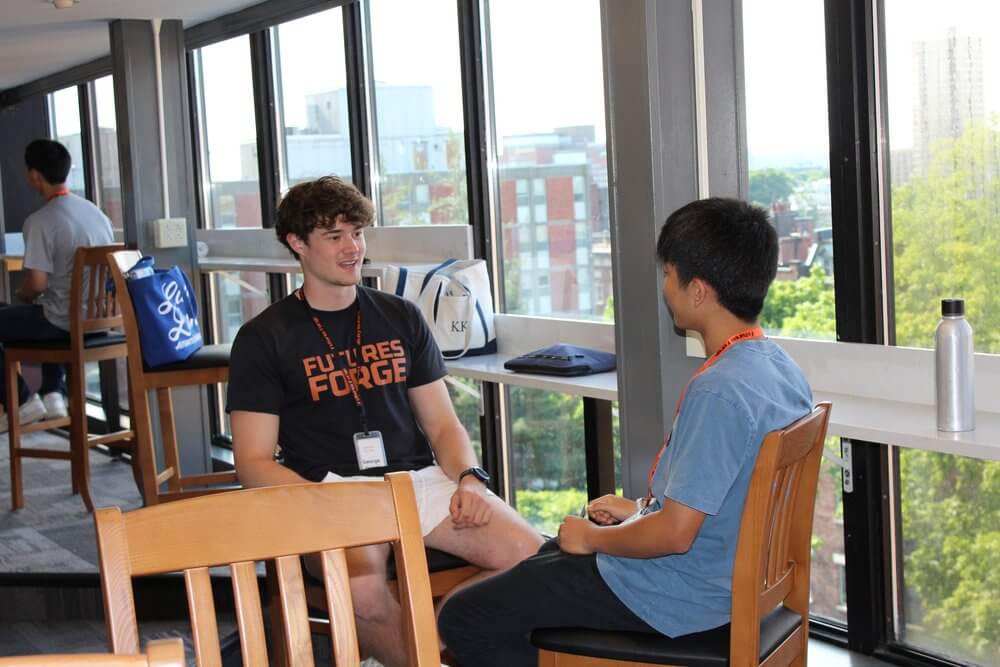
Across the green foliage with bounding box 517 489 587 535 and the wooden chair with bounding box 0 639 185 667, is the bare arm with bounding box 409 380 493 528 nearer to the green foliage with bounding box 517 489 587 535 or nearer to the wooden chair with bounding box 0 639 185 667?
the green foliage with bounding box 517 489 587 535

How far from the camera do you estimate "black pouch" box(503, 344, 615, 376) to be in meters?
3.12

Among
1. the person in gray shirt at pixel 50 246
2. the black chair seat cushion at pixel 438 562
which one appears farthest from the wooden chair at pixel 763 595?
the person in gray shirt at pixel 50 246

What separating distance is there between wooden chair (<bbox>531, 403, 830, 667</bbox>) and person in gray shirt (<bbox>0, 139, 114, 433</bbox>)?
3.32 metres

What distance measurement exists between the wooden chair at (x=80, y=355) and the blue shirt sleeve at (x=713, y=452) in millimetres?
3109

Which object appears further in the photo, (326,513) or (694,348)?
(694,348)

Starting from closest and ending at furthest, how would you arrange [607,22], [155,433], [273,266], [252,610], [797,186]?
[252,610] < [607,22] < [797,186] < [273,266] < [155,433]

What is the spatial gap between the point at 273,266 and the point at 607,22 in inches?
90.8

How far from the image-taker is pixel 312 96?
493 centimetres

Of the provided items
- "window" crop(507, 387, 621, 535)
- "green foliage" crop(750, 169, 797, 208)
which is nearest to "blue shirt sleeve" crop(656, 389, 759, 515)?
"green foliage" crop(750, 169, 797, 208)

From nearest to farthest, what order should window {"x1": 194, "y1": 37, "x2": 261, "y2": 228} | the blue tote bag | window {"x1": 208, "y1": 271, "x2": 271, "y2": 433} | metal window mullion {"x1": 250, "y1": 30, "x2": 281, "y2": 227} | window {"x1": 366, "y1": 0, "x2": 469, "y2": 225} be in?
the blue tote bag → window {"x1": 366, "y1": 0, "x2": 469, "y2": 225} → metal window mullion {"x1": 250, "y1": 30, "x2": 281, "y2": 227} → window {"x1": 194, "y1": 37, "x2": 261, "y2": 228} → window {"x1": 208, "y1": 271, "x2": 271, "y2": 433}

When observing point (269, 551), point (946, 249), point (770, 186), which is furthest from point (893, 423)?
point (269, 551)

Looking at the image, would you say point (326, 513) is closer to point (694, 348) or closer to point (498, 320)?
point (694, 348)

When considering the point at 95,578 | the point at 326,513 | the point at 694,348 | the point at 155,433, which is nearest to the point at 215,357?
the point at 95,578

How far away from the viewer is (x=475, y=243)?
4.01 metres
